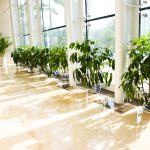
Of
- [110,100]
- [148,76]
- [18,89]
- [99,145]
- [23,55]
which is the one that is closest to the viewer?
[99,145]

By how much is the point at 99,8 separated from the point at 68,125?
3.01 m

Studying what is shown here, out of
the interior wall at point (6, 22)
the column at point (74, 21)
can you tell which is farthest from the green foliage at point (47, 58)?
the interior wall at point (6, 22)

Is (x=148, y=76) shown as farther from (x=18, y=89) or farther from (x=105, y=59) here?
(x=18, y=89)

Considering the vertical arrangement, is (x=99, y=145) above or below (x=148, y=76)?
below

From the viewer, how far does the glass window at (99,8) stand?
431cm

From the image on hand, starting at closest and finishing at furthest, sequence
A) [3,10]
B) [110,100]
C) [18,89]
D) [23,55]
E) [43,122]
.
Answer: [43,122]
[110,100]
[18,89]
[23,55]
[3,10]

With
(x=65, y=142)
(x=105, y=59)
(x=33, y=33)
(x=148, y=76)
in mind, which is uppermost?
(x=33, y=33)

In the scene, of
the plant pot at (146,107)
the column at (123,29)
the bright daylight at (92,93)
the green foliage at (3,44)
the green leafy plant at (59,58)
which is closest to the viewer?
the bright daylight at (92,93)

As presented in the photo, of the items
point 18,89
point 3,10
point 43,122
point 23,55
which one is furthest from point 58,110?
point 3,10

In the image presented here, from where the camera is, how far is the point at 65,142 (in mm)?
2482

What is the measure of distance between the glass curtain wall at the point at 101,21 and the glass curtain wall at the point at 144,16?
2.62 ft

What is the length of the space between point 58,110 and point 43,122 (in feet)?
1.74

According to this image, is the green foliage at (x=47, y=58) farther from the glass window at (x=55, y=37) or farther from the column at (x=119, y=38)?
the column at (x=119, y=38)

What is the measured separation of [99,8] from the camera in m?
4.69
